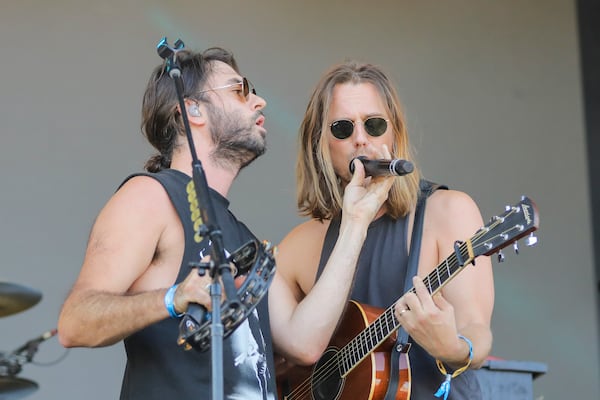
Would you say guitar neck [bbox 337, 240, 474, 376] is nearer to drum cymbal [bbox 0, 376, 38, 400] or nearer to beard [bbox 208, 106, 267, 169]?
beard [bbox 208, 106, 267, 169]

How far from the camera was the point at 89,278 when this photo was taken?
243cm

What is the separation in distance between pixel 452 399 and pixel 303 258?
0.77 metres

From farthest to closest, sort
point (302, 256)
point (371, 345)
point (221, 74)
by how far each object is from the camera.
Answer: point (302, 256), point (221, 74), point (371, 345)

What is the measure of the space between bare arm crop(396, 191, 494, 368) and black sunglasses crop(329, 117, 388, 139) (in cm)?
29

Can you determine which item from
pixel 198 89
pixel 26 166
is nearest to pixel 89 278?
pixel 198 89

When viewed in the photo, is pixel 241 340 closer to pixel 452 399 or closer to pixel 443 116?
pixel 452 399

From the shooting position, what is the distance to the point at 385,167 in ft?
9.91

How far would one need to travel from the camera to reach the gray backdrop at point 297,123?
4.62 metres

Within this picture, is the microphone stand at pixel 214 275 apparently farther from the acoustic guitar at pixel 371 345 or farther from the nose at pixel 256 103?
the acoustic guitar at pixel 371 345

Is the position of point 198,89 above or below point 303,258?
above

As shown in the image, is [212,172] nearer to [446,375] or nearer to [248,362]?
[248,362]

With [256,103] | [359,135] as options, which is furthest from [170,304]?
[359,135]

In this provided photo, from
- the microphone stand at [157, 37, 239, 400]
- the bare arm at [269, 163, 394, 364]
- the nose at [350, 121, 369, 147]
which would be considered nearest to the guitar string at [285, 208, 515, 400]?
the bare arm at [269, 163, 394, 364]

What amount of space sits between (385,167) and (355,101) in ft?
1.25
